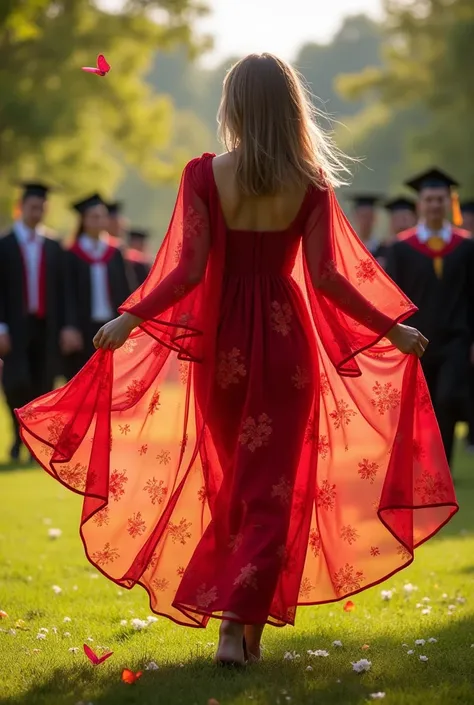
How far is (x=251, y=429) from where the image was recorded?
4906 mm

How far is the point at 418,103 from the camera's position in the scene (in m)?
47.9

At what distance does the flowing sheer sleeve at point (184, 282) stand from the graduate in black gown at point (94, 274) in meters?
9.11

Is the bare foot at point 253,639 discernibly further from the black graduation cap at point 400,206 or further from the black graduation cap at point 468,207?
the black graduation cap at point 468,207

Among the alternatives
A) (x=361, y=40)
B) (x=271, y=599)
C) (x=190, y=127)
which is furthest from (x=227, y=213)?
(x=361, y=40)

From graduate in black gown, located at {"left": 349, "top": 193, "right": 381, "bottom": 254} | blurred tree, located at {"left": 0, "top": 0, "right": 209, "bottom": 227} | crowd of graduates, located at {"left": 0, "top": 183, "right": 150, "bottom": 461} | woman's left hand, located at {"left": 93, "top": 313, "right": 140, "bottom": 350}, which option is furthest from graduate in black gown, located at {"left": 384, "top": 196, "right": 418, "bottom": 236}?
blurred tree, located at {"left": 0, "top": 0, "right": 209, "bottom": 227}

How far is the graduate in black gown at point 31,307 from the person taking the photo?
13008 mm

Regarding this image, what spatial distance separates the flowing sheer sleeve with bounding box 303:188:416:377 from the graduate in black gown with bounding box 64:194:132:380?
8.94 meters

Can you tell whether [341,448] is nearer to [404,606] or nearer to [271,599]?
[271,599]

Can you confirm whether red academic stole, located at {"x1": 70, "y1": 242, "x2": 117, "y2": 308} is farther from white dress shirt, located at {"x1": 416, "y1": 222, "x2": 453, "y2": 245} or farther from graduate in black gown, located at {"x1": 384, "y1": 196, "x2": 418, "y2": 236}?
white dress shirt, located at {"x1": 416, "y1": 222, "x2": 453, "y2": 245}

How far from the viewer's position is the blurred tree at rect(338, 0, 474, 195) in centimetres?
3322

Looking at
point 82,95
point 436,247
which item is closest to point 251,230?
point 436,247

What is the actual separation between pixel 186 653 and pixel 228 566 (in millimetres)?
513

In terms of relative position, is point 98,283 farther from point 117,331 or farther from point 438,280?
point 117,331

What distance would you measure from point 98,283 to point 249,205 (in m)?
9.56
